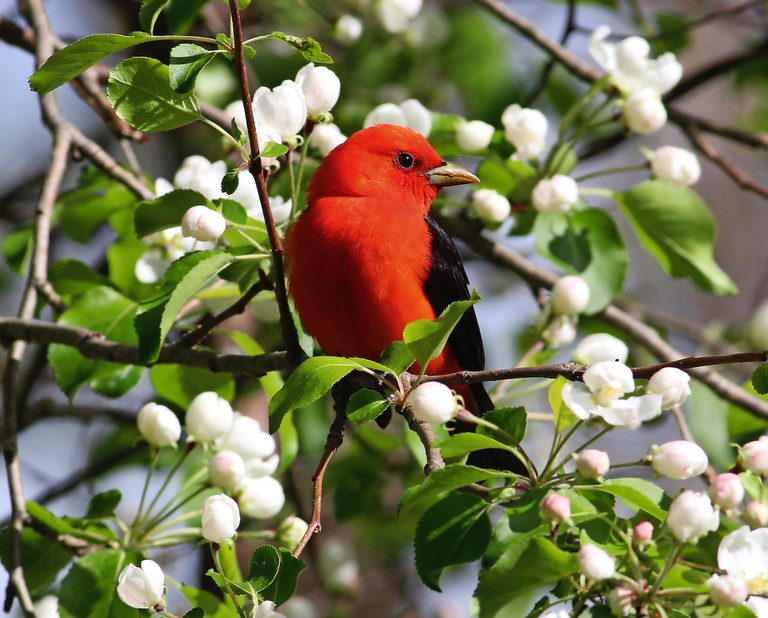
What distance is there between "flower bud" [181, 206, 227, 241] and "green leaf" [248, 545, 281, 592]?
39.6 inches

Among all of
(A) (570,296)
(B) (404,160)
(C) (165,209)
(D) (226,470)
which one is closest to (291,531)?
(D) (226,470)

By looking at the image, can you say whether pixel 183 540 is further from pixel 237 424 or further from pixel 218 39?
pixel 218 39

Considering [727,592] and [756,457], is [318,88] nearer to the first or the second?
[756,457]

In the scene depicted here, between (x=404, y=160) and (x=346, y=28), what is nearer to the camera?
(x=404, y=160)

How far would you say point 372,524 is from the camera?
632 cm

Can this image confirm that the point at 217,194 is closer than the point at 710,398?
Yes

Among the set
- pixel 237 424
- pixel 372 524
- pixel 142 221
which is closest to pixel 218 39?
pixel 142 221

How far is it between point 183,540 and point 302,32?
13.3ft

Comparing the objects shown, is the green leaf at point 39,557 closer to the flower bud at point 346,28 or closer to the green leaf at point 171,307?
the green leaf at point 171,307

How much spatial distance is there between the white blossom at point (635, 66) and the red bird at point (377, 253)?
2.24ft

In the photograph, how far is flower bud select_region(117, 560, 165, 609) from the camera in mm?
2391

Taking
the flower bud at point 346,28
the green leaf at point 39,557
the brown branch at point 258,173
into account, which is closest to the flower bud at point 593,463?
the brown branch at point 258,173

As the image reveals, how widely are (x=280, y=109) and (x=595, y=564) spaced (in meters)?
1.57

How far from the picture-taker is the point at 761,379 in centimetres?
232
